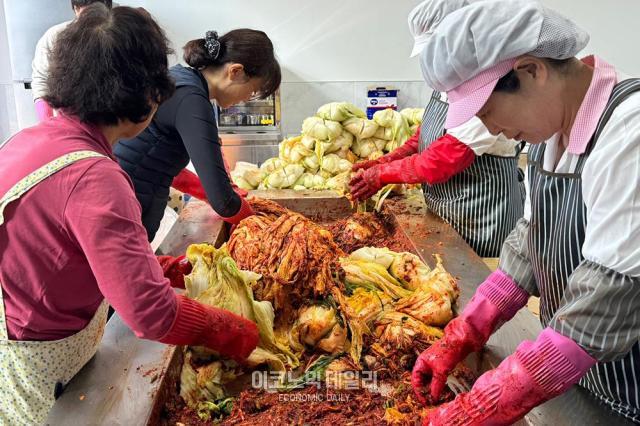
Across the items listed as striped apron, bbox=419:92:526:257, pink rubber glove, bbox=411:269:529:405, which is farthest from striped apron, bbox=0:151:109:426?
striped apron, bbox=419:92:526:257

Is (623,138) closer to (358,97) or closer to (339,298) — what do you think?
(339,298)

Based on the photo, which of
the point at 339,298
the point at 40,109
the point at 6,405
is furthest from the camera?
the point at 40,109

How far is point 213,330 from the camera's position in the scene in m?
1.58

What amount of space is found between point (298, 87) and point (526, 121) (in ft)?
18.3

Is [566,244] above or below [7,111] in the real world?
above

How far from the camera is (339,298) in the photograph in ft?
6.15

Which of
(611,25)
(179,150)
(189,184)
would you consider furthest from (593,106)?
(611,25)

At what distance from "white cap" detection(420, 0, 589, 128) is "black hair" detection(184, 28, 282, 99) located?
4.27ft

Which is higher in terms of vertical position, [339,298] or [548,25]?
[548,25]

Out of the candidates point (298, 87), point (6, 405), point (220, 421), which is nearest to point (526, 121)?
point (220, 421)

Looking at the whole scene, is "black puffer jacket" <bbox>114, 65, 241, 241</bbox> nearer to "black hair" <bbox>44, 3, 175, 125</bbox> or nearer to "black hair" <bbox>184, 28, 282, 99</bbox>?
"black hair" <bbox>184, 28, 282, 99</bbox>

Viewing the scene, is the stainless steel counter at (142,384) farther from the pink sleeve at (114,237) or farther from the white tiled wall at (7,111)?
the white tiled wall at (7,111)

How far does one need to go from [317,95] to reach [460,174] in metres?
4.02

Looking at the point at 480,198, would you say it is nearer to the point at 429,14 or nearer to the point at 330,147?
the point at 429,14
